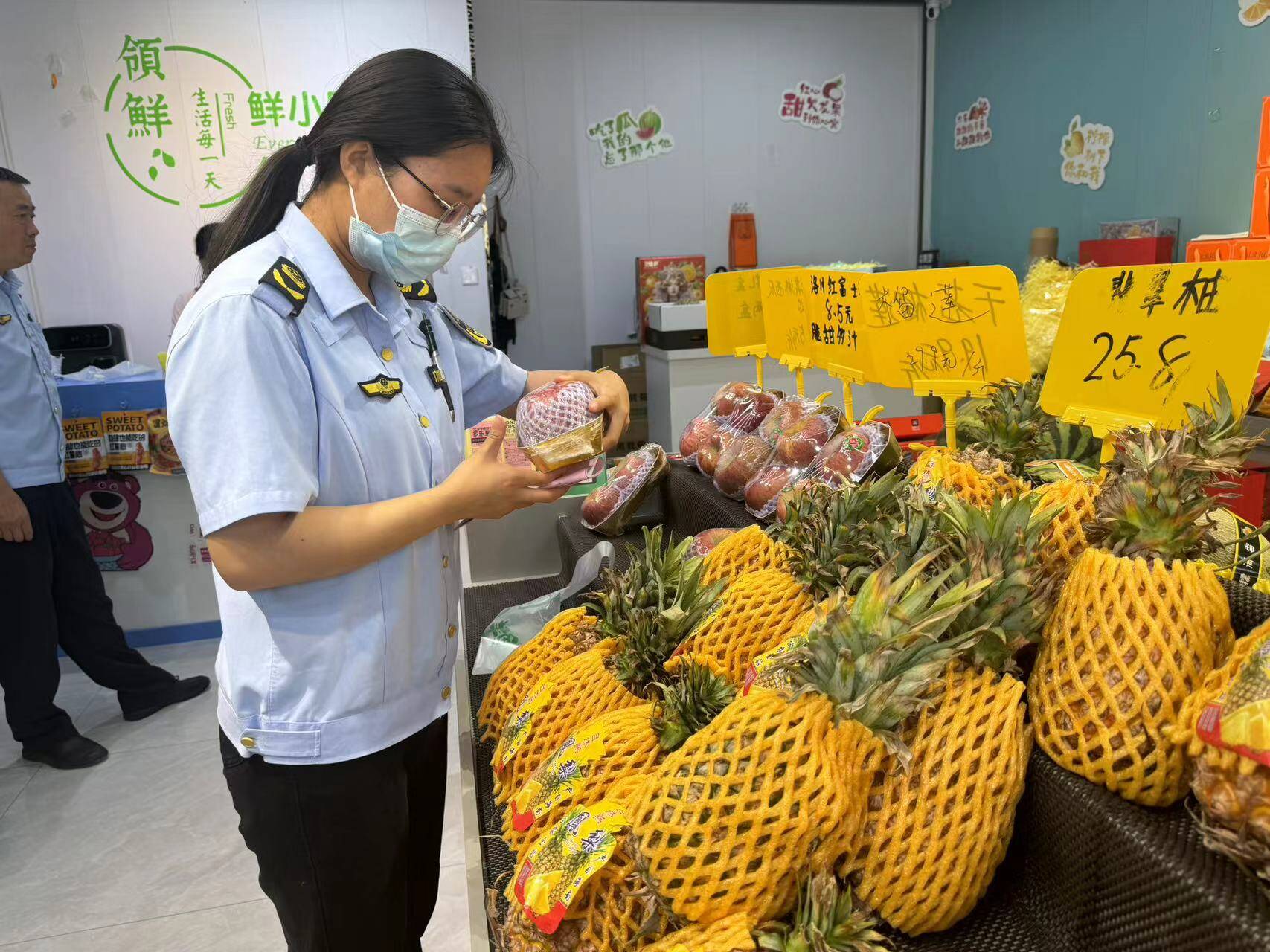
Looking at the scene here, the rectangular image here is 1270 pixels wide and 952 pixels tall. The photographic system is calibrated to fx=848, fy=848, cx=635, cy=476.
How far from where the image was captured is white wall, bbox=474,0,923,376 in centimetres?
643

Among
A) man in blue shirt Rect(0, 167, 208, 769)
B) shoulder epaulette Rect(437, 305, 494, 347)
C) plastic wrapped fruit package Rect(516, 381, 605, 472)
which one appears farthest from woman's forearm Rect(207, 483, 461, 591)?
man in blue shirt Rect(0, 167, 208, 769)

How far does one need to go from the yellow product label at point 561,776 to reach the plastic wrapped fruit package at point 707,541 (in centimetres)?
79

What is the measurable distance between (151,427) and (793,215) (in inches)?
200

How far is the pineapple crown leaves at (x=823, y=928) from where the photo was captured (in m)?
0.87

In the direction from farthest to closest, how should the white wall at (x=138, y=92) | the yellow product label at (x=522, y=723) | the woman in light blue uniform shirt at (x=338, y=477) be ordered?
the white wall at (x=138, y=92)
the yellow product label at (x=522, y=723)
the woman in light blue uniform shirt at (x=338, y=477)

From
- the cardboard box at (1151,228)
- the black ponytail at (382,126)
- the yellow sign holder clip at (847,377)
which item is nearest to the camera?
the black ponytail at (382,126)

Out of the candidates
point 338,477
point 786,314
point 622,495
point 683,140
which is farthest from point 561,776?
point 683,140

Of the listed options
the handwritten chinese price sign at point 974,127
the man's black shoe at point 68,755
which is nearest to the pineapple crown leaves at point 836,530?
the man's black shoe at point 68,755

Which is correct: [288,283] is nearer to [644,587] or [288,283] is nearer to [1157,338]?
[644,587]

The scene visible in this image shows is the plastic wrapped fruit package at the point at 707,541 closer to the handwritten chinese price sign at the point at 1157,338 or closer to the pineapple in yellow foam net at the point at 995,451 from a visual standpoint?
the pineapple in yellow foam net at the point at 995,451

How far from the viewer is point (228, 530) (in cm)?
111

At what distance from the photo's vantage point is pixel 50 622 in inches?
132

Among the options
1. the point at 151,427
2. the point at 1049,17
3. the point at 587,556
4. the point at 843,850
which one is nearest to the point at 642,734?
the point at 843,850

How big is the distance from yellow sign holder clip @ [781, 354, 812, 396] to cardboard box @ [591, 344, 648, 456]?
3899 mm
